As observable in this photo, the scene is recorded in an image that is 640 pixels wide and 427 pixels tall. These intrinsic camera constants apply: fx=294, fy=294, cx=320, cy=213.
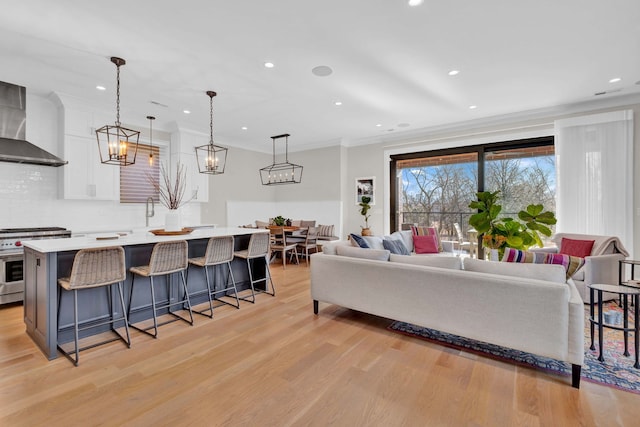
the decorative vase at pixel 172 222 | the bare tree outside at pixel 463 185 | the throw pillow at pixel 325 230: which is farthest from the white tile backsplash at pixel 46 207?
the bare tree outside at pixel 463 185

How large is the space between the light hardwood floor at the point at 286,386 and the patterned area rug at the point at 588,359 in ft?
0.42

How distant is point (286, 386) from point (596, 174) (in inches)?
222

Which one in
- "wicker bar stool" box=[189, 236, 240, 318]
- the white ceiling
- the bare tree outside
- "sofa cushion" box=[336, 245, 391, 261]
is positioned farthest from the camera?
the bare tree outside

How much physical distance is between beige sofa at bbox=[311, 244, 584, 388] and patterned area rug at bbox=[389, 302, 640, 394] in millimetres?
252

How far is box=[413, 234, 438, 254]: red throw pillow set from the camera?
5.40 metres

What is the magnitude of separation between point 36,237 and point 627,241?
850 cm

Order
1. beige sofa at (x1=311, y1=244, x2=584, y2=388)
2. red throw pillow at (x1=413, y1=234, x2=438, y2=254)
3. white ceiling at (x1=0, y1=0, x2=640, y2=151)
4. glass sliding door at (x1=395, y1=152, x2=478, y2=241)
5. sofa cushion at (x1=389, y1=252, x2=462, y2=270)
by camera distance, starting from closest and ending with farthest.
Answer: beige sofa at (x1=311, y1=244, x2=584, y2=388) < white ceiling at (x1=0, y1=0, x2=640, y2=151) < sofa cushion at (x1=389, y1=252, x2=462, y2=270) < red throw pillow at (x1=413, y1=234, x2=438, y2=254) < glass sliding door at (x1=395, y1=152, x2=478, y2=241)

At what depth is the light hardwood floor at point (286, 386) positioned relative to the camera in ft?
5.83

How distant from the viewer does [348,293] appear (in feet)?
10.5

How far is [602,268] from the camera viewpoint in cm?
378

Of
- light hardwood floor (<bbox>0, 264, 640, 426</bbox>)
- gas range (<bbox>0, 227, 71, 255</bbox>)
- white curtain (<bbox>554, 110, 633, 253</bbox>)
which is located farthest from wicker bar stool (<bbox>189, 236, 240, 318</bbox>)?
white curtain (<bbox>554, 110, 633, 253</bbox>)

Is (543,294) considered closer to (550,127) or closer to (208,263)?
(208,263)

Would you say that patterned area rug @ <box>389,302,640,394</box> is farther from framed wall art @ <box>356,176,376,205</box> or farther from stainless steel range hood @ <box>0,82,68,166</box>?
stainless steel range hood @ <box>0,82,68,166</box>

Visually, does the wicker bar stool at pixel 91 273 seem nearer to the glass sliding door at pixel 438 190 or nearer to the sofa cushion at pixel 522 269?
the sofa cushion at pixel 522 269
